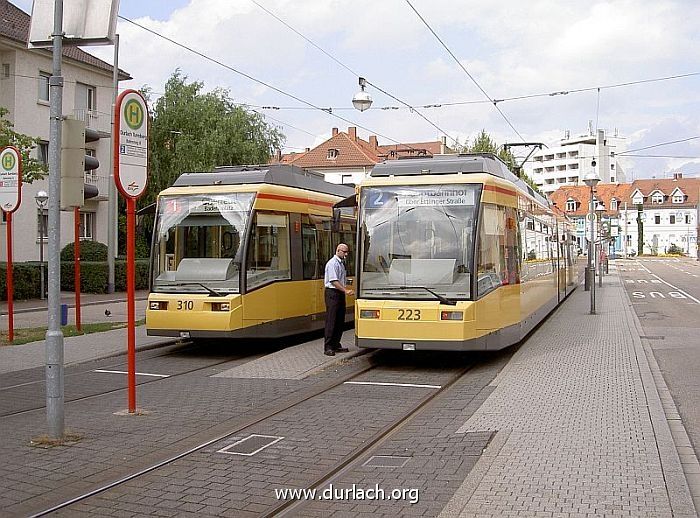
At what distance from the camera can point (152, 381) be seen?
39.0 feet

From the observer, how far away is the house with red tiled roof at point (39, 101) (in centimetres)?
3684

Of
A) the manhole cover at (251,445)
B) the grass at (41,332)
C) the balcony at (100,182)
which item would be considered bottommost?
the manhole cover at (251,445)

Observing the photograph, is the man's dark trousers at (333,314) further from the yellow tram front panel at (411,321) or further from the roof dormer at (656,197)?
the roof dormer at (656,197)

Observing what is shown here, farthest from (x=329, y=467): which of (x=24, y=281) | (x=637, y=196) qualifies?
(x=637, y=196)

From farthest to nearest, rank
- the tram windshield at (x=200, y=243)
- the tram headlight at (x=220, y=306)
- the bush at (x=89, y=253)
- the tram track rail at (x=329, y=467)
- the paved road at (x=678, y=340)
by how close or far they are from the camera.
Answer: the bush at (x=89, y=253) → the tram windshield at (x=200, y=243) → the tram headlight at (x=220, y=306) → the paved road at (x=678, y=340) → the tram track rail at (x=329, y=467)

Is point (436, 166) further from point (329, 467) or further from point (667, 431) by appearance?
point (329, 467)

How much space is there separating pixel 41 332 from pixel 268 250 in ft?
21.3

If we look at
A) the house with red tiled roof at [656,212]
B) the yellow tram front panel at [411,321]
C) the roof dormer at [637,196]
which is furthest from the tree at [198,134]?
the roof dormer at [637,196]

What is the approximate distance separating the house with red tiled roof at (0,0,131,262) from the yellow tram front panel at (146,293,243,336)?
21963 millimetres

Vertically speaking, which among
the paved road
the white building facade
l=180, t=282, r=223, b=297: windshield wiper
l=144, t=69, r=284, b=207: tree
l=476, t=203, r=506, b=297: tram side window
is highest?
the white building facade

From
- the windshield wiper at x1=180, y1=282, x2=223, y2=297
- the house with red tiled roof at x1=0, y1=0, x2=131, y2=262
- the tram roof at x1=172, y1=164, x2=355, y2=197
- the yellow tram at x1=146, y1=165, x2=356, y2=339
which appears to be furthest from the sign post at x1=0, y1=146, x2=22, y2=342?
the house with red tiled roof at x1=0, y1=0, x2=131, y2=262

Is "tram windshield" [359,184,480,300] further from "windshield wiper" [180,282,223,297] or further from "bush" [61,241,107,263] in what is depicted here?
"bush" [61,241,107,263]

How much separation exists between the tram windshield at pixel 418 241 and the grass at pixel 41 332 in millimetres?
7156

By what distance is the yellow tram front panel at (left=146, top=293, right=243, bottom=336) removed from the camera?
45.4 feet
